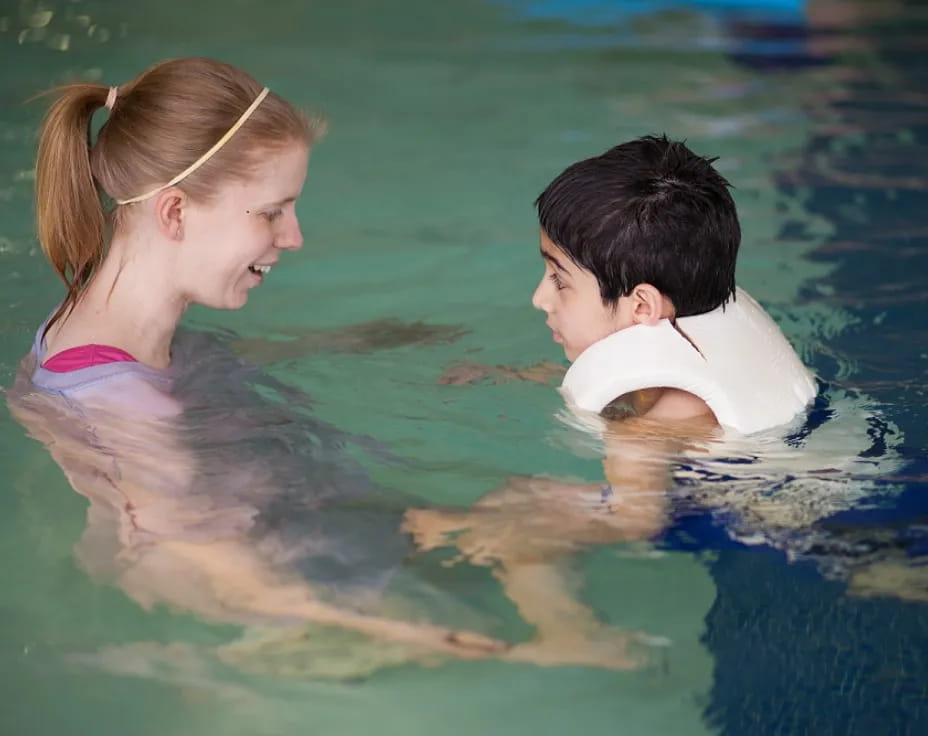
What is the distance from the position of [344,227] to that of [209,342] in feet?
5.36

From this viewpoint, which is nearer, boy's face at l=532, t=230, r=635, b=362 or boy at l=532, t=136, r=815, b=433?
boy at l=532, t=136, r=815, b=433

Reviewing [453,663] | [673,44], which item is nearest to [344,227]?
[453,663]

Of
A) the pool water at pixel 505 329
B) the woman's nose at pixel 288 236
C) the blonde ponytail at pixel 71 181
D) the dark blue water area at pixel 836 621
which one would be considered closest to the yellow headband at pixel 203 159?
the blonde ponytail at pixel 71 181

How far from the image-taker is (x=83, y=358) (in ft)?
9.27

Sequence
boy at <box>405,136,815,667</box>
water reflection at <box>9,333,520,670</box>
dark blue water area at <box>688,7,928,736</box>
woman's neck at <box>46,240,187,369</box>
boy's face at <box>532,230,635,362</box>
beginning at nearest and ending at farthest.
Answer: dark blue water area at <box>688,7,928,736</box> < water reflection at <box>9,333,520,670</box> < boy at <box>405,136,815,667</box> < woman's neck at <box>46,240,187,369</box> < boy's face at <box>532,230,635,362</box>

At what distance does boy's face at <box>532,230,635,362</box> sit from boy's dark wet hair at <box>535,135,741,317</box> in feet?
0.10

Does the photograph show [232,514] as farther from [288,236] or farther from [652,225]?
[652,225]

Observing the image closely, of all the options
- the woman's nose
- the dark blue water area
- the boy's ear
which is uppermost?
the woman's nose

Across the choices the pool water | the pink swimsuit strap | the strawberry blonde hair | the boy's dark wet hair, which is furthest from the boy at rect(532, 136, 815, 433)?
the pink swimsuit strap

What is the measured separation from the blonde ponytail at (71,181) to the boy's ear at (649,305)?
4.00 ft

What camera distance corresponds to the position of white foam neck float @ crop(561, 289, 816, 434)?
2.88m

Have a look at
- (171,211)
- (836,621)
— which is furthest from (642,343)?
(171,211)

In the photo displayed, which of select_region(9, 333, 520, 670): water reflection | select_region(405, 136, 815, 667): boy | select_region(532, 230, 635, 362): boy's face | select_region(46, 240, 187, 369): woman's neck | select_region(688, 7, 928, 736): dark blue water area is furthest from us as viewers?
select_region(532, 230, 635, 362): boy's face

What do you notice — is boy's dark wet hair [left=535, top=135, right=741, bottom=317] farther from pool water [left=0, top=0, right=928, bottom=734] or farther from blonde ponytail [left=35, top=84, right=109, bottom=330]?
blonde ponytail [left=35, top=84, right=109, bottom=330]
